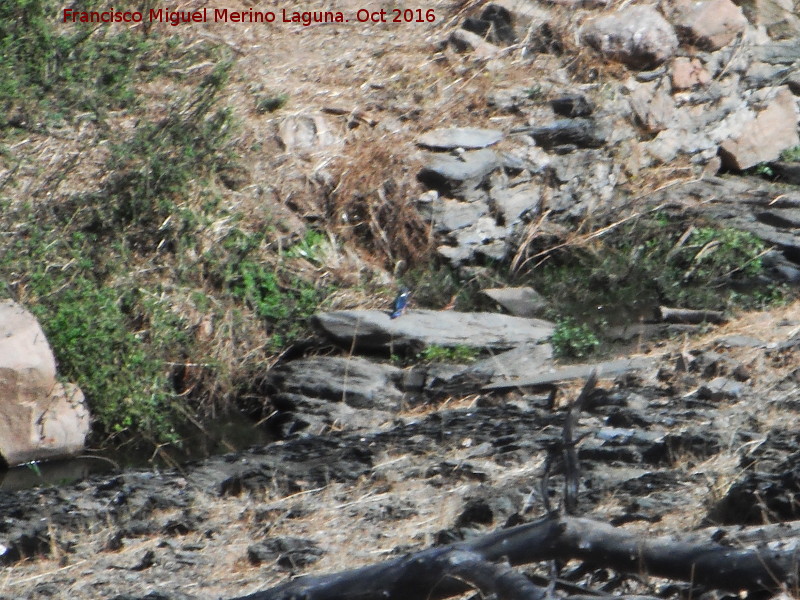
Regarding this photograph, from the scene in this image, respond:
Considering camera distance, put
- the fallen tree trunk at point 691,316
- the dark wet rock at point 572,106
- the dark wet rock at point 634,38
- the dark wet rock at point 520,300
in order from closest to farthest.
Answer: the fallen tree trunk at point 691,316 < the dark wet rock at point 520,300 < the dark wet rock at point 572,106 < the dark wet rock at point 634,38

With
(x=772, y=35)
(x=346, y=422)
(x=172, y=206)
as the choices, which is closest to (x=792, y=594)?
(x=346, y=422)

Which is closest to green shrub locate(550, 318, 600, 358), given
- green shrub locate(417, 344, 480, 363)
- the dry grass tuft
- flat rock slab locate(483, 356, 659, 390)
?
flat rock slab locate(483, 356, 659, 390)

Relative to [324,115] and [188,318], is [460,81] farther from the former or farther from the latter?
[188,318]

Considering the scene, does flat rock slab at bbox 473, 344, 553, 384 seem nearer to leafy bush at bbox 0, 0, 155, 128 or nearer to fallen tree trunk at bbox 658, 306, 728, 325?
fallen tree trunk at bbox 658, 306, 728, 325

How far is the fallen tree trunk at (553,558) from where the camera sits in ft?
9.78

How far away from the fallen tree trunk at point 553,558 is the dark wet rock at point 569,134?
6430 mm

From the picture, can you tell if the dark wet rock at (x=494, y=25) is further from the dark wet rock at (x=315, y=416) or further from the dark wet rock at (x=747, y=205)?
the dark wet rock at (x=315, y=416)

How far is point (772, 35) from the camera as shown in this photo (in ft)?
34.4

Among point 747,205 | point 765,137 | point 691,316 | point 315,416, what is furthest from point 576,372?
point 765,137

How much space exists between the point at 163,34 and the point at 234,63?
2.47ft

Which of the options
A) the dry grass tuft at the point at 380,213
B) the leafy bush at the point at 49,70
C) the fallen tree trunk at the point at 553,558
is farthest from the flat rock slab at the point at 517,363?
the fallen tree trunk at the point at 553,558

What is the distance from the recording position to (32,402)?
6742mm

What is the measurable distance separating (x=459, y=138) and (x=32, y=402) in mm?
3889

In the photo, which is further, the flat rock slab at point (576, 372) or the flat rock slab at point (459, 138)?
the flat rock slab at point (459, 138)
